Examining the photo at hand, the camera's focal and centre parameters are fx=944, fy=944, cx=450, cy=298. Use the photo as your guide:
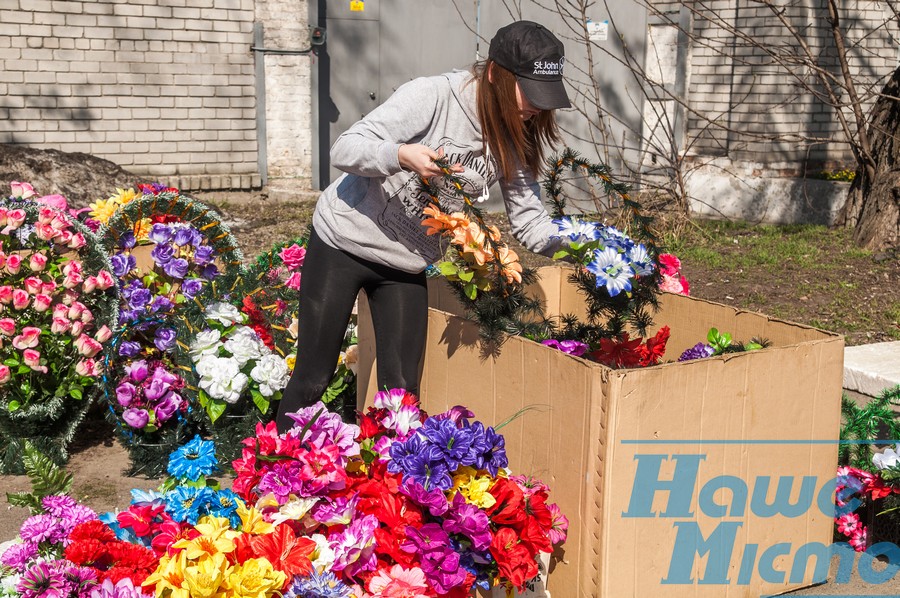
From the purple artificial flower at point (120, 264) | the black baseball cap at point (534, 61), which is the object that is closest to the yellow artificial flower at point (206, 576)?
the black baseball cap at point (534, 61)

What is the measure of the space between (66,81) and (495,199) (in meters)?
4.22

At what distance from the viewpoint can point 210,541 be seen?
187 cm

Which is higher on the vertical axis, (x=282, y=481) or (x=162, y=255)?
(x=162, y=255)

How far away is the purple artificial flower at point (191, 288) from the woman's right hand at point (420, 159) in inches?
65.1

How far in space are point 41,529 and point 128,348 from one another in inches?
61.9

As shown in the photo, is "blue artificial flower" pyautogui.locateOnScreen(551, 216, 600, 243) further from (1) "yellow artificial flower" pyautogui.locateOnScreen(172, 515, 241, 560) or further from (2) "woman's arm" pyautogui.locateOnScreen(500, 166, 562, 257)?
(1) "yellow artificial flower" pyautogui.locateOnScreen(172, 515, 241, 560)

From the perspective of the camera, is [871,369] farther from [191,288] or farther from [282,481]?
[191,288]

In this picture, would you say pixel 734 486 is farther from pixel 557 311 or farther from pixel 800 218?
pixel 800 218

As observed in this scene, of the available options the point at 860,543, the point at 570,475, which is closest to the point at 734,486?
the point at 570,475

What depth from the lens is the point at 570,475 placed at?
2.34 m

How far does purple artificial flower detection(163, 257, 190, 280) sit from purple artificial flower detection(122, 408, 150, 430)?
63 cm

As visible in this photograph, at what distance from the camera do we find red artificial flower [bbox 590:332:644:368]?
272 centimetres

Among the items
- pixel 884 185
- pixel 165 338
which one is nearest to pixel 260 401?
pixel 165 338

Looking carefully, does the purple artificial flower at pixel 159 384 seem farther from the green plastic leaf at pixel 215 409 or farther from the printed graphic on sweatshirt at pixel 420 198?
the printed graphic on sweatshirt at pixel 420 198
